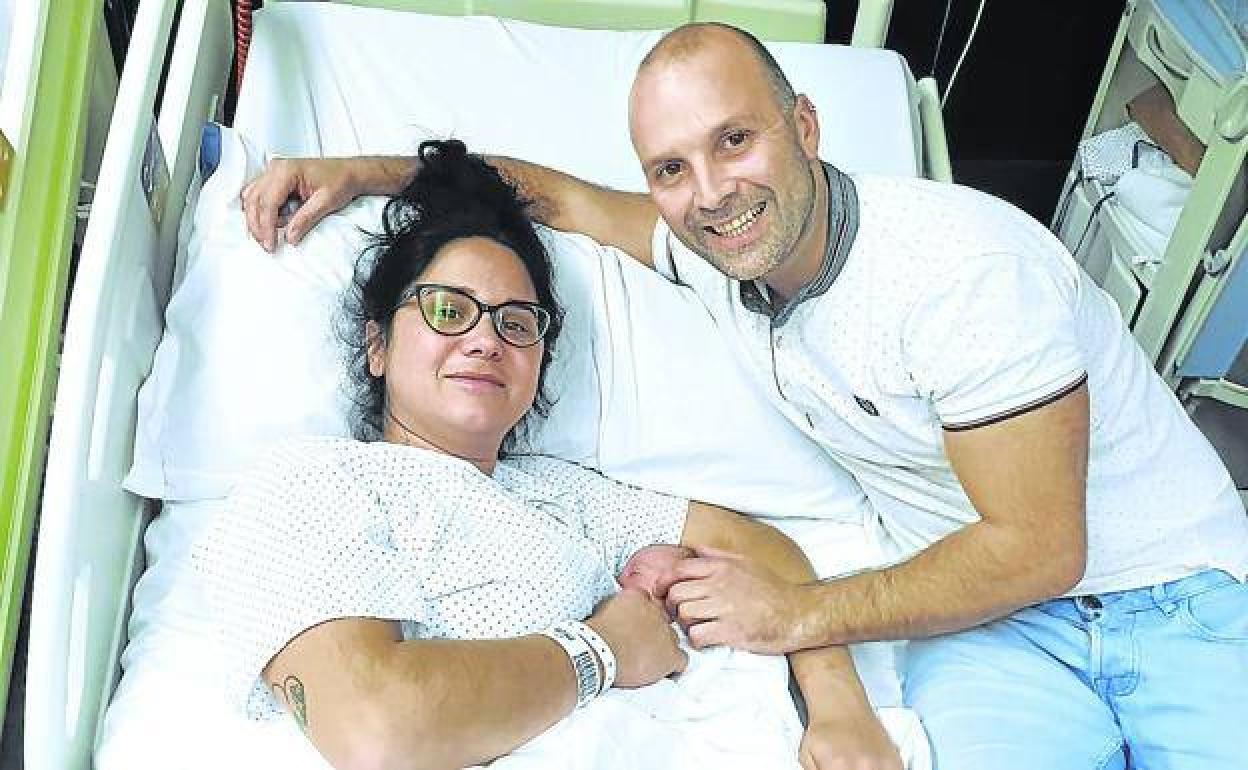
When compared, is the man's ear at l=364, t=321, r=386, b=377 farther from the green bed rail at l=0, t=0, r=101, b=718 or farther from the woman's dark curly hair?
the green bed rail at l=0, t=0, r=101, b=718

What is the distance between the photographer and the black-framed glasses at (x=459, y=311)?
154cm

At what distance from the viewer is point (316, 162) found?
1762mm

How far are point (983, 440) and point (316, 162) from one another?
1.00 meters

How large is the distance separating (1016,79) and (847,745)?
2.23 meters

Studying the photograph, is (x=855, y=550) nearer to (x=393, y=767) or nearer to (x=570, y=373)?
(x=570, y=373)

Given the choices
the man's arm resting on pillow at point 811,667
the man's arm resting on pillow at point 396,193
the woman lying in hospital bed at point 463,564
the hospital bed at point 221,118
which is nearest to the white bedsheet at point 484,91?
the hospital bed at point 221,118

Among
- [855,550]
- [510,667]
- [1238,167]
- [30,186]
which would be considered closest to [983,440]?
[855,550]

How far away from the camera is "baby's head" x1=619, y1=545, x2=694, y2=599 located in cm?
160

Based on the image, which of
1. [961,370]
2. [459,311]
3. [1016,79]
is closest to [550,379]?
[459,311]

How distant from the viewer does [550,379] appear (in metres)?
1.79

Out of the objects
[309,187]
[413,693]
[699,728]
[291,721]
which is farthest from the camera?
[309,187]

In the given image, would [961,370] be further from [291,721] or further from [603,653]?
[291,721]

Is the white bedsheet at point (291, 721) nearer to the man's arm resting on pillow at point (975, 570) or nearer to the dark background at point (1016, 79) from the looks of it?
the man's arm resting on pillow at point (975, 570)

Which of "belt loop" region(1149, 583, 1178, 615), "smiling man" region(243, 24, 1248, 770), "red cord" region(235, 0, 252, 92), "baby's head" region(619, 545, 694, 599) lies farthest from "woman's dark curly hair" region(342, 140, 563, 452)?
"belt loop" region(1149, 583, 1178, 615)
